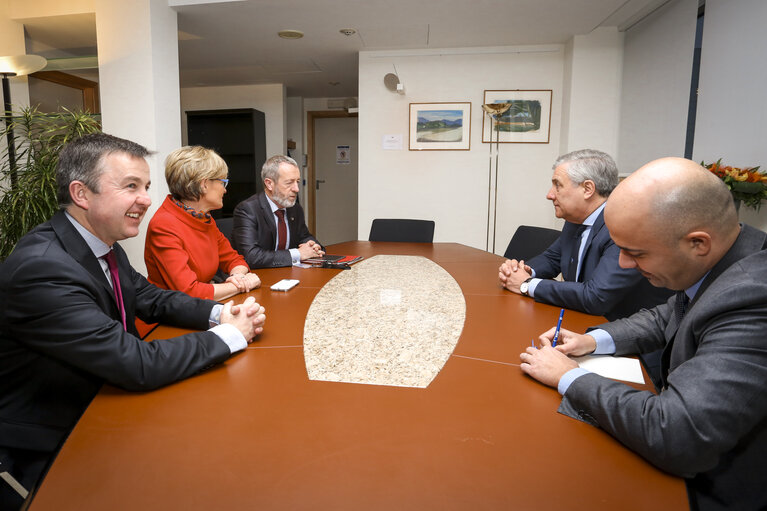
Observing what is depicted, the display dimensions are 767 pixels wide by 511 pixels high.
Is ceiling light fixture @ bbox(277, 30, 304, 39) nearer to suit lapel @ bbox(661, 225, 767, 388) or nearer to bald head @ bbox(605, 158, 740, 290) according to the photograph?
bald head @ bbox(605, 158, 740, 290)

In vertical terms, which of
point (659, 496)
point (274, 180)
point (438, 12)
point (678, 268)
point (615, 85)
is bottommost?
point (659, 496)

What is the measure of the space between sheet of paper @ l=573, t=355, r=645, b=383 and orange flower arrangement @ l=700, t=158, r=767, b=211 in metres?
1.74

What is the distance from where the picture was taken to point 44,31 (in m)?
4.79

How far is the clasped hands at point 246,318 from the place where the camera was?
1339 mm

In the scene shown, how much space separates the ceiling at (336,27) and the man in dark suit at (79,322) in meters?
3.10

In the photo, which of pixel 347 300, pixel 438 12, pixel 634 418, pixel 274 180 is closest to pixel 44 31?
pixel 274 180

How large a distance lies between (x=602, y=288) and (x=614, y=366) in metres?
0.57

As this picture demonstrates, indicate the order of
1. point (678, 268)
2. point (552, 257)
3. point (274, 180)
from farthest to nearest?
point (274, 180) < point (552, 257) < point (678, 268)

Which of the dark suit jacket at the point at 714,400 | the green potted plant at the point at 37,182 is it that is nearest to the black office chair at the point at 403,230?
the green potted plant at the point at 37,182

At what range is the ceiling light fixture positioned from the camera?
452 cm

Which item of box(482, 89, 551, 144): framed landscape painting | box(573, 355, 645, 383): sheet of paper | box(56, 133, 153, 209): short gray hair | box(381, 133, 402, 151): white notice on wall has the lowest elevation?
box(573, 355, 645, 383): sheet of paper

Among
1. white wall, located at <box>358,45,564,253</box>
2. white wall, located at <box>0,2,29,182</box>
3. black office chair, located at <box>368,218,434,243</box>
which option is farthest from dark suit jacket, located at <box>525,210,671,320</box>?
white wall, located at <box>0,2,29,182</box>

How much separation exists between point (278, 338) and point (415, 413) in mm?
599

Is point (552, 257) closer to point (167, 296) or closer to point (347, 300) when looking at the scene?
point (347, 300)
